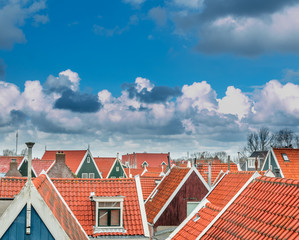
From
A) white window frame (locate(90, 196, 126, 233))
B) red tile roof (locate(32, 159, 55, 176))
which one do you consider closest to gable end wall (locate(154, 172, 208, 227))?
white window frame (locate(90, 196, 126, 233))

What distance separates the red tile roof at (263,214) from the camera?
10773 millimetres

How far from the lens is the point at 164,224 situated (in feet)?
83.2

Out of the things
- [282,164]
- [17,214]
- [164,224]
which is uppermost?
[282,164]

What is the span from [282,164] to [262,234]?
1376 inches

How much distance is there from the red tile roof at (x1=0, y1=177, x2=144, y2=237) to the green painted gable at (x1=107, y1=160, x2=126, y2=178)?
5394 cm

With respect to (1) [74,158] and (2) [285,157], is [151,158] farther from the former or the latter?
(2) [285,157]

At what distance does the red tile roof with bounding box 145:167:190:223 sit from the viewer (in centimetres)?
2594

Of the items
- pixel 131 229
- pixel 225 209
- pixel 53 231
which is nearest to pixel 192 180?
pixel 131 229

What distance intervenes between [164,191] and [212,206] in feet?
41.4

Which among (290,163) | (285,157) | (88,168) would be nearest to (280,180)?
(290,163)

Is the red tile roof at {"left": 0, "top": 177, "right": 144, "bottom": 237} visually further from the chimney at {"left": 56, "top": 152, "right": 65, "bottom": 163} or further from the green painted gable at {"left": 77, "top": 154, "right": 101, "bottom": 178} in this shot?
the green painted gable at {"left": 77, "top": 154, "right": 101, "bottom": 178}

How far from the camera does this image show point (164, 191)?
2755cm

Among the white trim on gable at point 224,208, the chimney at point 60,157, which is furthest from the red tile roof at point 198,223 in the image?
the chimney at point 60,157

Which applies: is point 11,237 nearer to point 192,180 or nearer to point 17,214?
point 17,214
